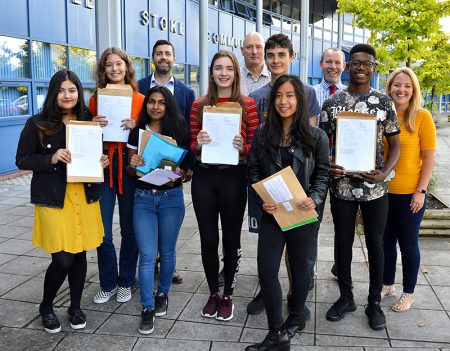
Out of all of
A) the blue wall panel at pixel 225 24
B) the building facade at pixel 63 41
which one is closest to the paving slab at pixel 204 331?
the building facade at pixel 63 41

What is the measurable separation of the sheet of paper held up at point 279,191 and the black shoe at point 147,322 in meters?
1.39

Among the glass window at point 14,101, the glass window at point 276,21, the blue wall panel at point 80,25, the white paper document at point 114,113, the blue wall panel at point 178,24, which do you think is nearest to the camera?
the white paper document at point 114,113

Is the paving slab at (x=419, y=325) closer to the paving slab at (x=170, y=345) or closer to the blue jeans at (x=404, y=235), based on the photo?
the blue jeans at (x=404, y=235)

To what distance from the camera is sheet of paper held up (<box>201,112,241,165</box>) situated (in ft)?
11.9

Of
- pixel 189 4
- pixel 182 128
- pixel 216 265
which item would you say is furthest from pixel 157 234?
pixel 189 4

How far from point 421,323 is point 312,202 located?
150 cm

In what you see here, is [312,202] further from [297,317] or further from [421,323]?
[421,323]

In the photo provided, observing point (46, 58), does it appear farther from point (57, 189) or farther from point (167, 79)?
point (57, 189)

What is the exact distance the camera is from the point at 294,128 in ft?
11.2

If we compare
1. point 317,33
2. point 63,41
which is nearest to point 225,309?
point 63,41

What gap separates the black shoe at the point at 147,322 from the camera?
3703 millimetres

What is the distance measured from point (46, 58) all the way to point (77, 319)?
360 inches

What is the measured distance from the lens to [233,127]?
12.0ft

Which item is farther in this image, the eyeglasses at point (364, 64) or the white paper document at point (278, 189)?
the eyeglasses at point (364, 64)
